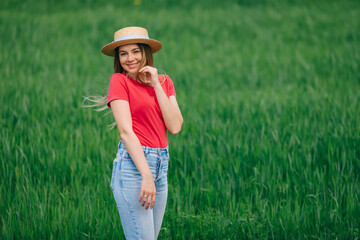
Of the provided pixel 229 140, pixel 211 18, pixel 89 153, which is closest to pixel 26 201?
pixel 89 153

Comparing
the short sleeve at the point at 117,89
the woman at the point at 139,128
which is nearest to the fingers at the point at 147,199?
the woman at the point at 139,128

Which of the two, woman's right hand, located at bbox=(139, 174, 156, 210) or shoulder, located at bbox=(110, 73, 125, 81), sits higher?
shoulder, located at bbox=(110, 73, 125, 81)

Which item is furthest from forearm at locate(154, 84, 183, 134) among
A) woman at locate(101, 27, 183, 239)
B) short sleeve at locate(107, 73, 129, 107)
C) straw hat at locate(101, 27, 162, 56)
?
straw hat at locate(101, 27, 162, 56)

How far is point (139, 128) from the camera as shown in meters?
1.73

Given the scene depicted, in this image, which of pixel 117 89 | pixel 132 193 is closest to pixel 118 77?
pixel 117 89

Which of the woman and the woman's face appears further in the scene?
the woman's face

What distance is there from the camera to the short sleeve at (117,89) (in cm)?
165

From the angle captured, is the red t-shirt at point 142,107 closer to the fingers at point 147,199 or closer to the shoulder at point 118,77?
the shoulder at point 118,77

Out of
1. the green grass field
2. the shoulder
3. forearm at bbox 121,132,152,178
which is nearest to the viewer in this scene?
forearm at bbox 121,132,152,178

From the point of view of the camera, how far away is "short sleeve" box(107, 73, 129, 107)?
5.43 feet

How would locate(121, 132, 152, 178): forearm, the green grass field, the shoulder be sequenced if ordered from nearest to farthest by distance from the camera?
1. locate(121, 132, 152, 178): forearm
2. the shoulder
3. the green grass field

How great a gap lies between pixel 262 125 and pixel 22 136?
282 centimetres

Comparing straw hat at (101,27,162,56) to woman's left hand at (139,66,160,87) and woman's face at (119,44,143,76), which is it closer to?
woman's face at (119,44,143,76)

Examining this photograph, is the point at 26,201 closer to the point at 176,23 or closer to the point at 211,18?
the point at 176,23
